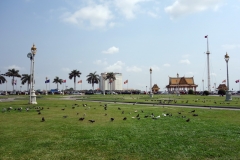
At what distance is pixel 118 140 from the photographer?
902cm

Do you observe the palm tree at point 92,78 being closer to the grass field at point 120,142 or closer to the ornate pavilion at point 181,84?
the ornate pavilion at point 181,84

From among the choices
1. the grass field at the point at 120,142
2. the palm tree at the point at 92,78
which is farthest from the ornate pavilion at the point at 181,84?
the grass field at the point at 120,142

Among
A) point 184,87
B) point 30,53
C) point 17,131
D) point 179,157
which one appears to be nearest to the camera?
point 179,157

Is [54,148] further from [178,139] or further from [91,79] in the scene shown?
[91,79]

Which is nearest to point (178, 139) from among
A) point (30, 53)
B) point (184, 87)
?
point (30, 53)

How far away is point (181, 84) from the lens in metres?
107

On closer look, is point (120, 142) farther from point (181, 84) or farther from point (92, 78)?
point (92, 78)

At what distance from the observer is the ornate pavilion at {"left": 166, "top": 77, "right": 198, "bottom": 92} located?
106438mm

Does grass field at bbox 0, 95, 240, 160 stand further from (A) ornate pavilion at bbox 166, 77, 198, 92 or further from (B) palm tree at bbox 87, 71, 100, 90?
(B) palm tree at bbox 87, 71, 100, 90

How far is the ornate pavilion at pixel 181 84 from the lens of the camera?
10644 centimetres

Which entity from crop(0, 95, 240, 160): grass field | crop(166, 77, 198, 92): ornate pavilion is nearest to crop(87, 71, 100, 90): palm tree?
crop(166, 77, 198, 92): ornate pavilion

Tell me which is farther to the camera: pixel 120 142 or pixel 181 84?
pixel 181 84

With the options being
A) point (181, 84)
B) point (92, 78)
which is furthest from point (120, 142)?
point (92, 78)

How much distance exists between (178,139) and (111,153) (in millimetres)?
3079
